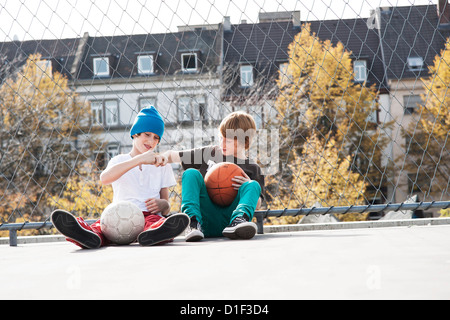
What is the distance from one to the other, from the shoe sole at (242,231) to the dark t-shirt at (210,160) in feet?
1.34

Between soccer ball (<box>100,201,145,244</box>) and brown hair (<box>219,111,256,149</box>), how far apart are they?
625 mm

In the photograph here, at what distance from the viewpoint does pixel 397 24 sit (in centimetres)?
1777

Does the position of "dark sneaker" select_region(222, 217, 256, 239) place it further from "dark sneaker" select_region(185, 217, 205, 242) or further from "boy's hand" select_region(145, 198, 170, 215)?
"boy's hand" select_region(145, 198, 170, 215)

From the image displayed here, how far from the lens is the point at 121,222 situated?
247 centimetres

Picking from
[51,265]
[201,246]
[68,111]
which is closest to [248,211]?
[201,246]

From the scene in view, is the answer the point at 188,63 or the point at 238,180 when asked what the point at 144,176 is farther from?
the point at 188,63

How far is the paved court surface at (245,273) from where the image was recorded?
1144 millimetres

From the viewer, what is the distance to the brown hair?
2809mm

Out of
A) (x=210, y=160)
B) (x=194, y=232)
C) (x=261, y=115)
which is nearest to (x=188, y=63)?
(x=210, y=160)

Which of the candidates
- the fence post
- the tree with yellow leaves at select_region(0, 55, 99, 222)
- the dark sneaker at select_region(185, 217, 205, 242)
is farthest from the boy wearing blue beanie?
the tree with yellow leaves at select_region(0, 55, 99, 222)

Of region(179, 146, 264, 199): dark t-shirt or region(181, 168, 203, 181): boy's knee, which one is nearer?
region(181, 168, 203, 181): boy's knee

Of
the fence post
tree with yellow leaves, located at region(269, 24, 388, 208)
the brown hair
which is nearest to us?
the brown hair
